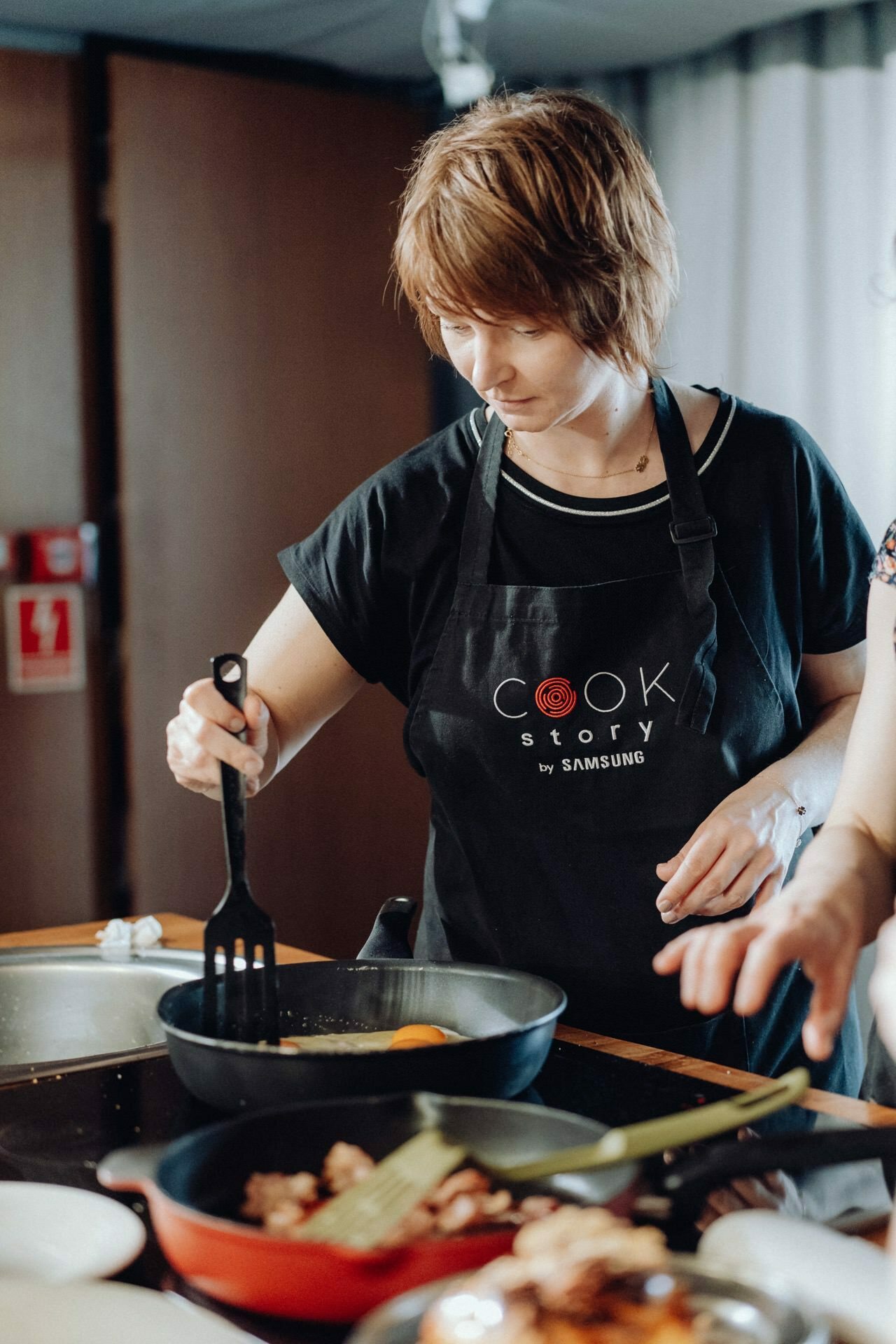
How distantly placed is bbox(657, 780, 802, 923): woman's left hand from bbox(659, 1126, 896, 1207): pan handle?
0.49 meters

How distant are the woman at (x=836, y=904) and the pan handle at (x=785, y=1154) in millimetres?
69

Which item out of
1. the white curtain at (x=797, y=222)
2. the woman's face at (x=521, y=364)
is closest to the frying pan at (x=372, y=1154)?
the woman's face at (x=521, y=364)

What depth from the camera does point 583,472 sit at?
159 cm

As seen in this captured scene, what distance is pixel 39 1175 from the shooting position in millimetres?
956

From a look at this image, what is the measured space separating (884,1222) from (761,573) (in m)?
0.81

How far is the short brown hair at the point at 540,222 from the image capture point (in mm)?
1378

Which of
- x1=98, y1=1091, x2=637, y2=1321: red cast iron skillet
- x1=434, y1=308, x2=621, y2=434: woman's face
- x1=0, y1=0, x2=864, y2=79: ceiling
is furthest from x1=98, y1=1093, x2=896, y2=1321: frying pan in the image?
x1=0, y1=0, x2=864, y2=79: ceiling

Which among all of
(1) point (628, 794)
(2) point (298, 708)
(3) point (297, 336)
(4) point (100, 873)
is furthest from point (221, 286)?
(1) point (628, 794)

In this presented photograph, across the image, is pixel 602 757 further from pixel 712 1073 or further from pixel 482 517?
pixel 712 1073

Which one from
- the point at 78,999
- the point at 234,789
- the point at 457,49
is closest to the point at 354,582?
the point at 234,789

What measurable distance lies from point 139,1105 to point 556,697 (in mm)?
625

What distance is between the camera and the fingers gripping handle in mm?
1105

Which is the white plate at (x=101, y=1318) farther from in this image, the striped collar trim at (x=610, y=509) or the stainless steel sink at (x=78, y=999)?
the striped collar trim at (x=610, y=509)

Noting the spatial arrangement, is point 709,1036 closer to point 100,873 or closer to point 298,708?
point 298,708
